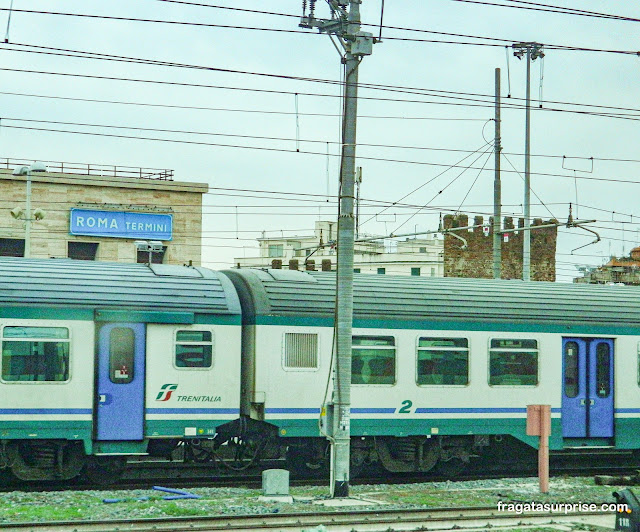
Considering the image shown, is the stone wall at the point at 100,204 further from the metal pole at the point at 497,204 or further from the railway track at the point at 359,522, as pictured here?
the railway track at the point at 359,522

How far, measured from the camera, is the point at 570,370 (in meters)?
21.2

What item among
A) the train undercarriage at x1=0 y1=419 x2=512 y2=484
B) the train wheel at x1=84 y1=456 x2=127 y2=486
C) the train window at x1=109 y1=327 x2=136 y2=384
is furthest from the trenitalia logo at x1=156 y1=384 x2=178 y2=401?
the train wheel at x1=84 y1=456 x2=127 y2=486

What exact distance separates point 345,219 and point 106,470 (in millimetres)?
6354

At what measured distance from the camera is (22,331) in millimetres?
17422

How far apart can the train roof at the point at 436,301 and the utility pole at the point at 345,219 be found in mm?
2623

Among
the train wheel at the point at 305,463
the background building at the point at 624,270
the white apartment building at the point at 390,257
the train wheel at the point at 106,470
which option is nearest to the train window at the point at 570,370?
the train wheel at the point at 305,463

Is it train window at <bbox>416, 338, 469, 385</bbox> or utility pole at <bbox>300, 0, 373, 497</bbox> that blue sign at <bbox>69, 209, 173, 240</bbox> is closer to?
train window at <bbox>416, 338, 469, 385</bbox>

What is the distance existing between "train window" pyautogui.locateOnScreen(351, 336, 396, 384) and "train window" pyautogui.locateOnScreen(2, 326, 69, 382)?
525cm

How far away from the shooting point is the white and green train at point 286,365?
58.0 ft

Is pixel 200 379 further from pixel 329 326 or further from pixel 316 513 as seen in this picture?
pixel 316 513

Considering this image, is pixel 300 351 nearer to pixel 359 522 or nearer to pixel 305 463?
pixel 305 463

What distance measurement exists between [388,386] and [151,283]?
481 cm

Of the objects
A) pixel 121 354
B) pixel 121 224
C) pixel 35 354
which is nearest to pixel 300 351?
pixel 121 354

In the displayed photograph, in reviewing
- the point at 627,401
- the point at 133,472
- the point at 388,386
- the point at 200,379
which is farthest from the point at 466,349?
the point at 133,472
